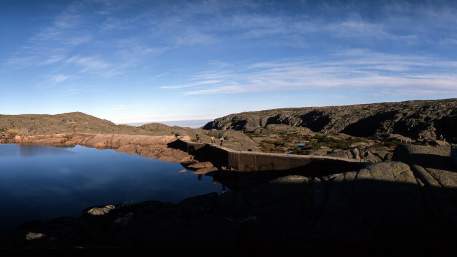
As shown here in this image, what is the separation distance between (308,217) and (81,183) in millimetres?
27344

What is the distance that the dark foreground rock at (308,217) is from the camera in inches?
615

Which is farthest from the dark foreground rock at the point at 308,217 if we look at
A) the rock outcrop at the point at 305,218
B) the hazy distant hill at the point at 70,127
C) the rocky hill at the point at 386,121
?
the hazy distant hill at the point at 70,127

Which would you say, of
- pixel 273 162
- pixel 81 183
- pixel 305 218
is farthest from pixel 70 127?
pixel 305 218

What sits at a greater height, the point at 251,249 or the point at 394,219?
the point at 251,249

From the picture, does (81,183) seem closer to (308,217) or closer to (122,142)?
(308,217)

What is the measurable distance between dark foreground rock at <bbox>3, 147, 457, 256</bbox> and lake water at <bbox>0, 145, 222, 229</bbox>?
7.25 metres

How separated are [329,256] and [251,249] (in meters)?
0.96

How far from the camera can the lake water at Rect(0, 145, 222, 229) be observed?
28375 mm

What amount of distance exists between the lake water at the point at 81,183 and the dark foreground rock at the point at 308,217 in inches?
286

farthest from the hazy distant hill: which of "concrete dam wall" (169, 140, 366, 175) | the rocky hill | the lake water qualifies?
"concrete dam wall" (169, 140, 366, 175)

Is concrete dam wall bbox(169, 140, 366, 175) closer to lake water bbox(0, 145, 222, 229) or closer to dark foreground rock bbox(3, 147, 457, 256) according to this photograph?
lake water bbox(0, 145, 222, 229)

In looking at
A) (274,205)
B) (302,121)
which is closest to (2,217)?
(274,205)

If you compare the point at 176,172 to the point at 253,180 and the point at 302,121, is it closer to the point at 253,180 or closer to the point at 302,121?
the point at 253,180

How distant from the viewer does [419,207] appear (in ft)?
54.7
